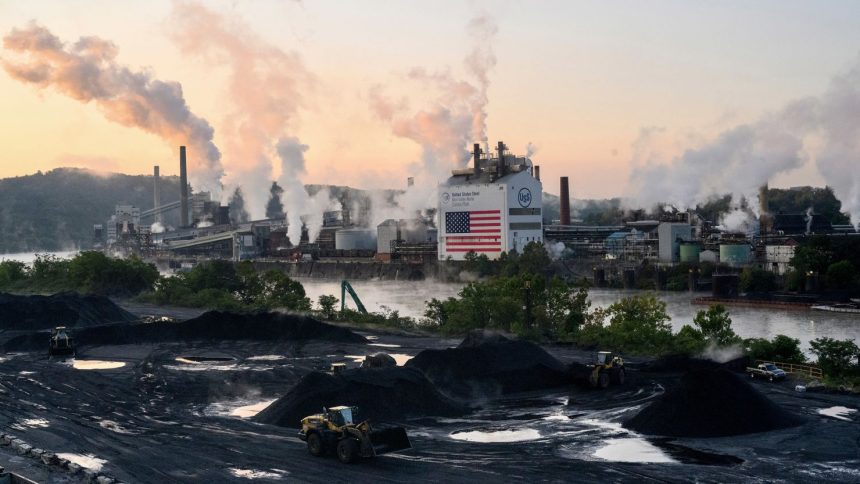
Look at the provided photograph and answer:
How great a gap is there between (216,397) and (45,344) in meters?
19.7

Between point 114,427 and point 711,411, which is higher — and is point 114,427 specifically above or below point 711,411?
below

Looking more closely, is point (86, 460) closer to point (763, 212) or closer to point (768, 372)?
point (768, 372)

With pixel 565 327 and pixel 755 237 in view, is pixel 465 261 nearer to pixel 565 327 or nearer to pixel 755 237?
pixel 755 237

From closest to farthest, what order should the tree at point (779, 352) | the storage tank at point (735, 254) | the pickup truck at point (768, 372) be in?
the pickup truck at point (768, 372), the tree at point (779, 352), the storage tank at point (735, 254)

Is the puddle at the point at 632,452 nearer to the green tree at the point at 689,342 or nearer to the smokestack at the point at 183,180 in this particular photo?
the green tree at the point at 689,342

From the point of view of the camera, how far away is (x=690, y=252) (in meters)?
112

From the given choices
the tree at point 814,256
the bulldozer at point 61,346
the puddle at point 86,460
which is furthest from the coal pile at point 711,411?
the tree at point 814,256

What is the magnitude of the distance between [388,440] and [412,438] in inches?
115

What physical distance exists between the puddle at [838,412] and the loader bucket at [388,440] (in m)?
13.7

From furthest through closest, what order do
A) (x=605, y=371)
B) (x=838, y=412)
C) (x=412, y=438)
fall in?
(x=605, y=371)
(x=838, y=412)
(x=412, y=438)

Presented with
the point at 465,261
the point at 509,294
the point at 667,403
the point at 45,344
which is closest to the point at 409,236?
the point at 465,261

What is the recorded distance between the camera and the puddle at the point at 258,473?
23281mm

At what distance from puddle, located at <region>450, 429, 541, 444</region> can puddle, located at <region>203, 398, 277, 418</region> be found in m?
7.72

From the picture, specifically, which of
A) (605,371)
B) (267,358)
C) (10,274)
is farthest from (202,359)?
(10,274)
